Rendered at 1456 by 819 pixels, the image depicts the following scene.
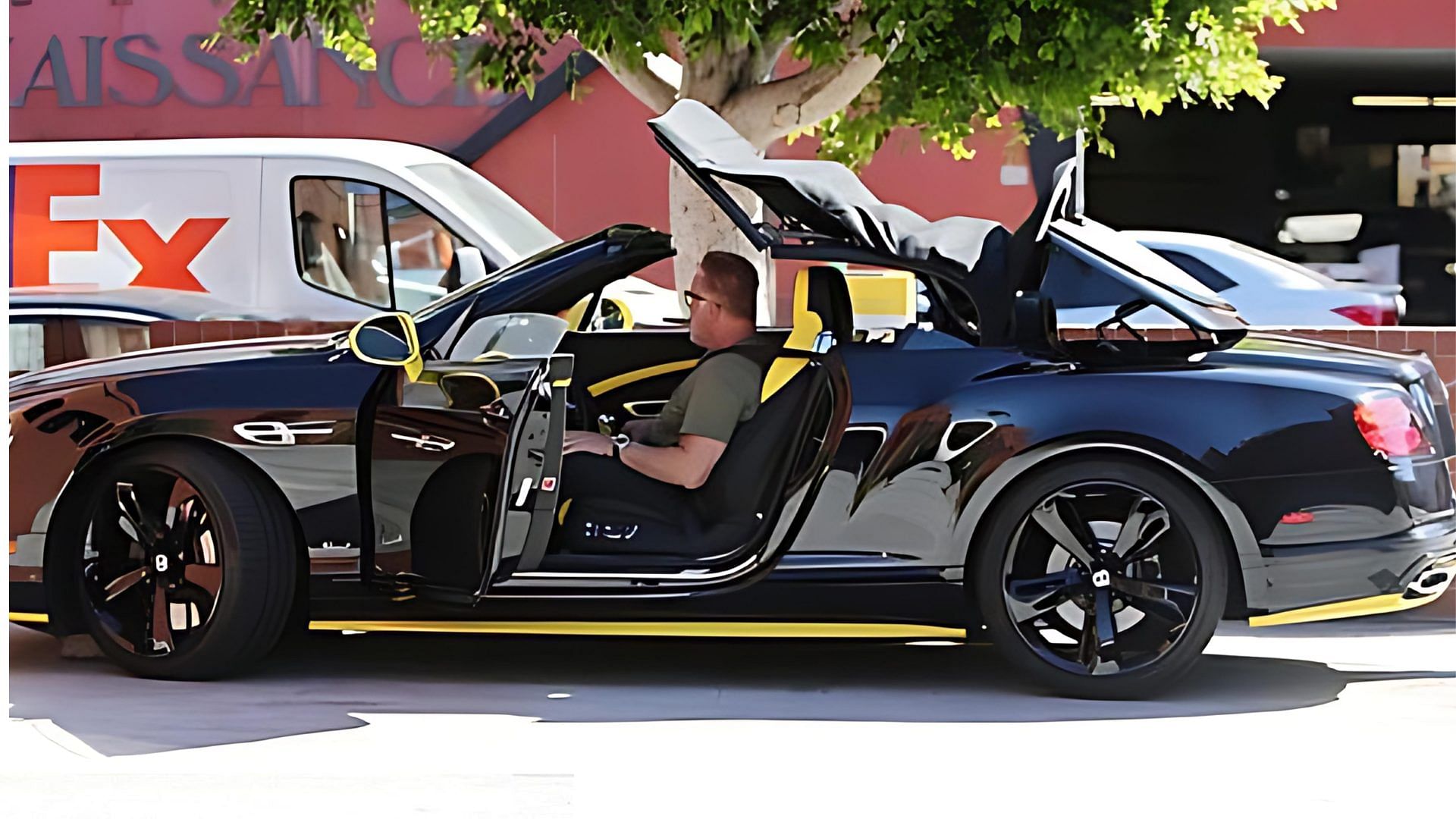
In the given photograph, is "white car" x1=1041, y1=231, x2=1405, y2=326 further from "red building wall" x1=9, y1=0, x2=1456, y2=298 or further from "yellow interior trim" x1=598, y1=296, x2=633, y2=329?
"yellow interior trim" x1=598, y1=296, x2=633, y2=329

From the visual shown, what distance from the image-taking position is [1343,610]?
5.77 m

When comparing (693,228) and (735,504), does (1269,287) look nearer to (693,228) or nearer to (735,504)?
(693,228)

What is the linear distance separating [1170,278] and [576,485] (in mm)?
1902

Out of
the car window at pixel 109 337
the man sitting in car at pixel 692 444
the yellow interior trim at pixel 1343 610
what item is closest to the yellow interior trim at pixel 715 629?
the man sitting in car at pixel 692 444

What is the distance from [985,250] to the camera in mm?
5898

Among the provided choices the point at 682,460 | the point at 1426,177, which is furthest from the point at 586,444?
the point at 1426,177

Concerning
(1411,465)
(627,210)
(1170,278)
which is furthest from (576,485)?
(627,210)

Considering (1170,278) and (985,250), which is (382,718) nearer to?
(985,250)

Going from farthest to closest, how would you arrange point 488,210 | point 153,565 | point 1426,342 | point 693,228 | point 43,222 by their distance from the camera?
point 43,222 → point 488,210 → point 693,228 → point 1426,342 → point 153,565

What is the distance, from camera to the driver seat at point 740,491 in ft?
19.1

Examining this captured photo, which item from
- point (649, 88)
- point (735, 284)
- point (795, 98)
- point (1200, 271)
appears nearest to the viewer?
point (735, 284)

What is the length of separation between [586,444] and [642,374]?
0.63 m

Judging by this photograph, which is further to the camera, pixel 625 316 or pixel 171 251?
pixel 171 251

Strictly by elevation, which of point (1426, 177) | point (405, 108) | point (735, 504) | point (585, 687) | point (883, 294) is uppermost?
point (405, 108)
